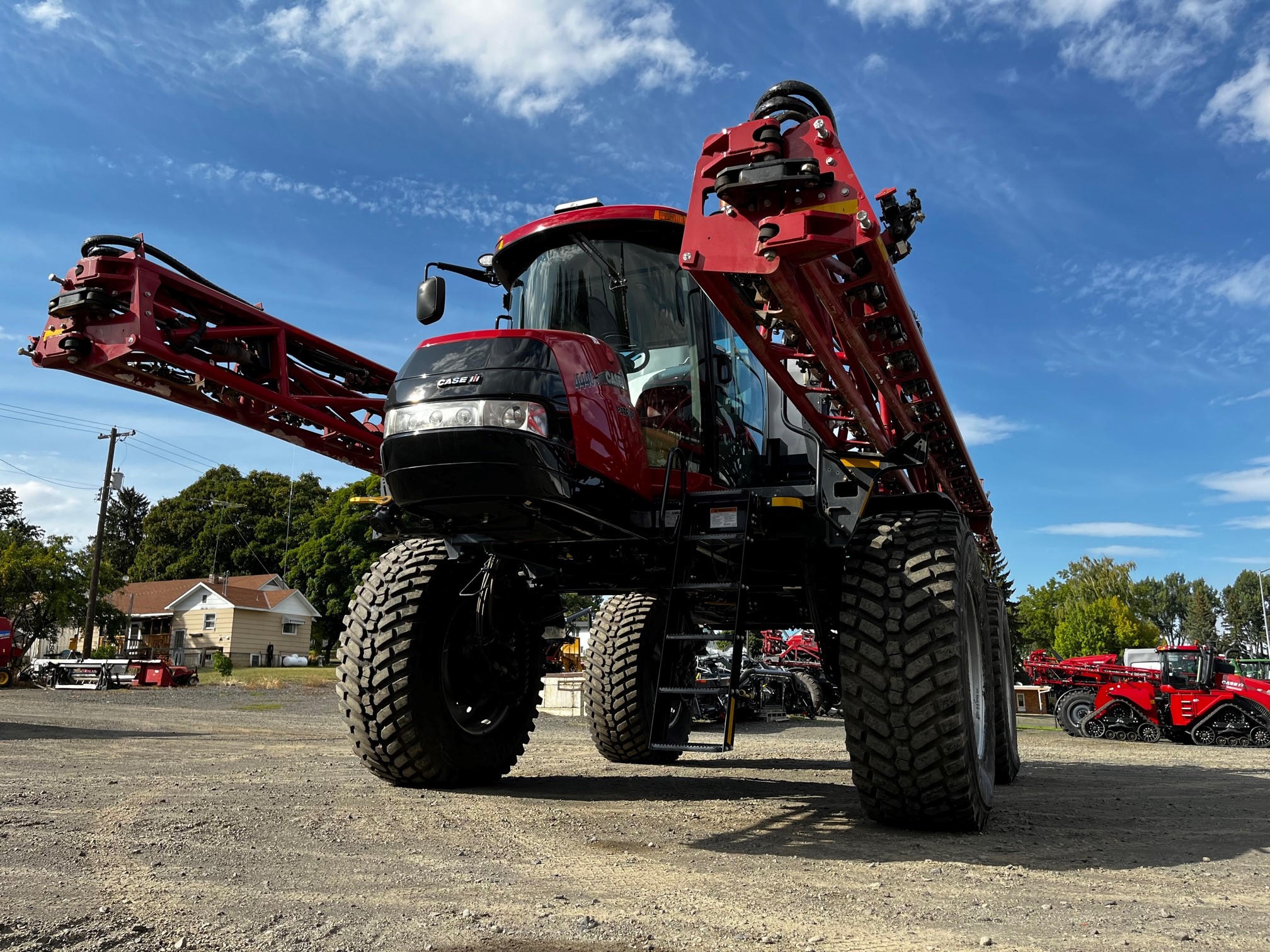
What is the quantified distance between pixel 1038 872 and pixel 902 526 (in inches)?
72.9

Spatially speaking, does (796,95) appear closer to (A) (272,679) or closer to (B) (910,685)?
(B) (910,685)

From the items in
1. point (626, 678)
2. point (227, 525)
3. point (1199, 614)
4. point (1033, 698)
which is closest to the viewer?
point (626, 678)

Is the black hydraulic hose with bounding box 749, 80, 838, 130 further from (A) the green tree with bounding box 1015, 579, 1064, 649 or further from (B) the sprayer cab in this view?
(A) the green tree with bounding box 1015, 579, 1064, 649

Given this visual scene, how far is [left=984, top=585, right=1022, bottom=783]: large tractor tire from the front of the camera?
784 cm

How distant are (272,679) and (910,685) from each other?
3057cm

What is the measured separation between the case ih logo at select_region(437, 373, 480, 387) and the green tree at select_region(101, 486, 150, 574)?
3144 inches

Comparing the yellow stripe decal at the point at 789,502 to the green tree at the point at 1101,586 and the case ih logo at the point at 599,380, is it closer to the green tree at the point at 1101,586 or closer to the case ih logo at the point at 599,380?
the case ih logo at the point at 599,380

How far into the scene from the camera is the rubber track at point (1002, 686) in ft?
25.7

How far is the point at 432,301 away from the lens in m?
5.33

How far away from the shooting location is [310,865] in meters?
3.67

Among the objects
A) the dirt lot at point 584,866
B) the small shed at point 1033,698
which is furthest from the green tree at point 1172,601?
the dirt lot at point 584,866

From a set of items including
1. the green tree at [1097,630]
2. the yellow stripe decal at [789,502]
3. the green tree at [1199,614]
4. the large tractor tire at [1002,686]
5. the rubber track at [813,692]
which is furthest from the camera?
the green tree at [1199,614]

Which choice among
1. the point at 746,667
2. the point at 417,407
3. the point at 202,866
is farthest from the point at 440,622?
the point at 746,667

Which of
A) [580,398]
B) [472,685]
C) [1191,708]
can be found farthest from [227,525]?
[580,398]
